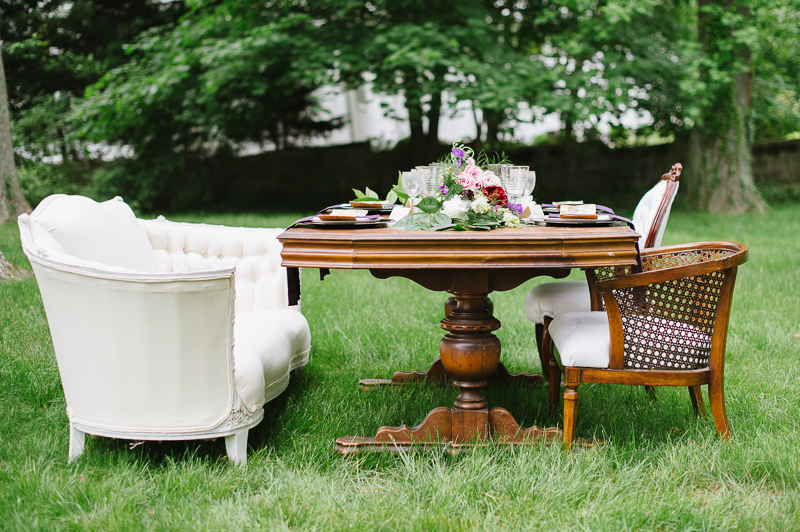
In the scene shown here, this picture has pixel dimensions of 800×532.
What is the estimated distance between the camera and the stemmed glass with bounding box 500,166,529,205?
103 inches

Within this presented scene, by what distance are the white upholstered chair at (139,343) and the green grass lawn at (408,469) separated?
0.17 m

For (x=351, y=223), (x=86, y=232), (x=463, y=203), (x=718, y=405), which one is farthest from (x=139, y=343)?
(x=718, y=405)

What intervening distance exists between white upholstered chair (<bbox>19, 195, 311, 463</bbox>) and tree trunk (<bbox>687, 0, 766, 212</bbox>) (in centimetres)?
1072

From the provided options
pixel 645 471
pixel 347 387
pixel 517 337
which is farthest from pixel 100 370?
Answer: pixel 517 337

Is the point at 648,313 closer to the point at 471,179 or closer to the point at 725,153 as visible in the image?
the point at 471,179

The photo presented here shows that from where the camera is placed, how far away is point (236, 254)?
136 inches

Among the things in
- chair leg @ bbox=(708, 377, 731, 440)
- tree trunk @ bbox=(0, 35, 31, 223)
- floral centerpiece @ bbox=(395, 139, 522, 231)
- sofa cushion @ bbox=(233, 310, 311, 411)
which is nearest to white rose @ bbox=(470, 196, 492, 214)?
floral centerpiece @ bbox=(395, 139, 522, 231)

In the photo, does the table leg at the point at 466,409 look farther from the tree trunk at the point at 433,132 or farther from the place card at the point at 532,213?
the tree trunk at the point at 433,132

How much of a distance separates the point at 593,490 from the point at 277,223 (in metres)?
7.42

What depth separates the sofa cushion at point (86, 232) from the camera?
7.68ft

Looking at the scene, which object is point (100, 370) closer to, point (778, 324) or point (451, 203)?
point (451, 203)

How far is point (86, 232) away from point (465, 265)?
1.55 metres

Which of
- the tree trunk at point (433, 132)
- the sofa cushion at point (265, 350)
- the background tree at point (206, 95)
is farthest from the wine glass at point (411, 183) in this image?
the tree trunk at point (433, 132)

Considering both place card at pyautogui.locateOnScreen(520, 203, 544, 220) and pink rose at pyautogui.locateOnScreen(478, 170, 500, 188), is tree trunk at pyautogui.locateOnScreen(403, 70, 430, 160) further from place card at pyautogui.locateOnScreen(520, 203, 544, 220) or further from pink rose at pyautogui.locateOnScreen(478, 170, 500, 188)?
pink rose at pyautogui.locateOnScreen(478, 170, 500, 188)
